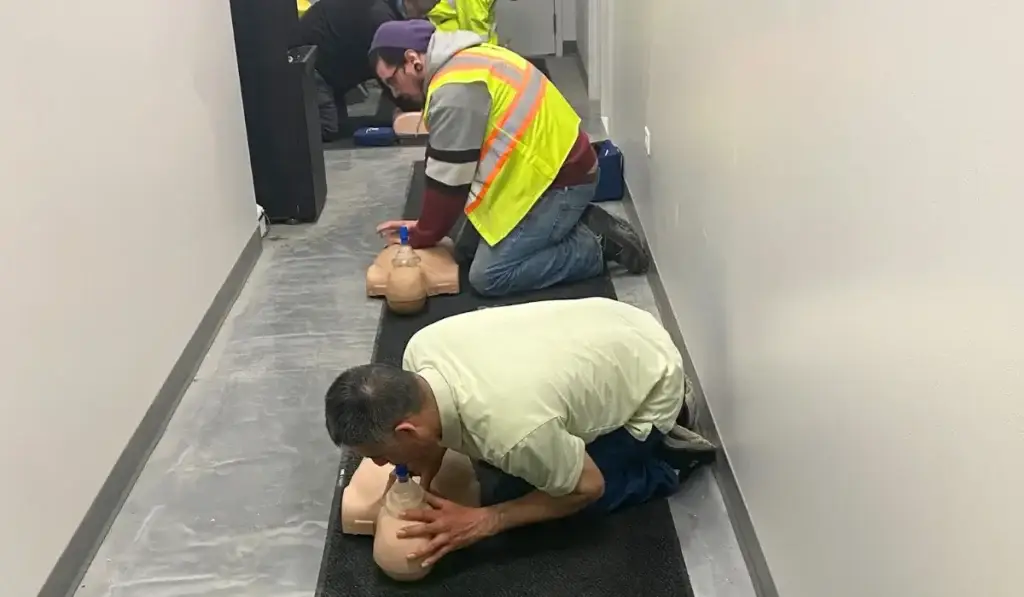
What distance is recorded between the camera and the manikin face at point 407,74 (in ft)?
10.1

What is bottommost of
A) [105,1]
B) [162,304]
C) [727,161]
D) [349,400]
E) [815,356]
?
[162,304]

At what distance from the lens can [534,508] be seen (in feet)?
6.02

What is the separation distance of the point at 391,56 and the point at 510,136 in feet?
2.69

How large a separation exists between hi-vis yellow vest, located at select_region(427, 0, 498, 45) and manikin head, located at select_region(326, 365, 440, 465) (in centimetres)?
344

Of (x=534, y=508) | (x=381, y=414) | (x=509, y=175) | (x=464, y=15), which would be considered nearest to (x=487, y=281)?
(x=509, y=175)

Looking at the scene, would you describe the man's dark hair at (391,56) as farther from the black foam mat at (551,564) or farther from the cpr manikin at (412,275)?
the black foam mat at (551,564)

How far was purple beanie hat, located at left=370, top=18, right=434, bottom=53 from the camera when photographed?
Answer: 350cm

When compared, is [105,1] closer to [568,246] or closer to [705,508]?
[568,246]

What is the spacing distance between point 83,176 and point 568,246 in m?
1.45

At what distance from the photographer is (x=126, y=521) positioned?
77.9 inches

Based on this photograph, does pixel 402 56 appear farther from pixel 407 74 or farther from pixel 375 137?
pixel 375 137

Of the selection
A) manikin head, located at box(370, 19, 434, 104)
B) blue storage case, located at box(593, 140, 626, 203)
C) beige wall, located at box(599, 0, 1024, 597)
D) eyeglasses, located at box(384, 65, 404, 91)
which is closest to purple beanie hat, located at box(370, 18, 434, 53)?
manikin head, located at box(370, 19, 434, 104)

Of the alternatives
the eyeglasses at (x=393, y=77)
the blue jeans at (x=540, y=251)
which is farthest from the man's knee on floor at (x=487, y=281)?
the eyeglasses at (x=393, y=77)

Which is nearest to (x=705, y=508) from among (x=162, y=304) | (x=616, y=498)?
(x=616, y=498)
